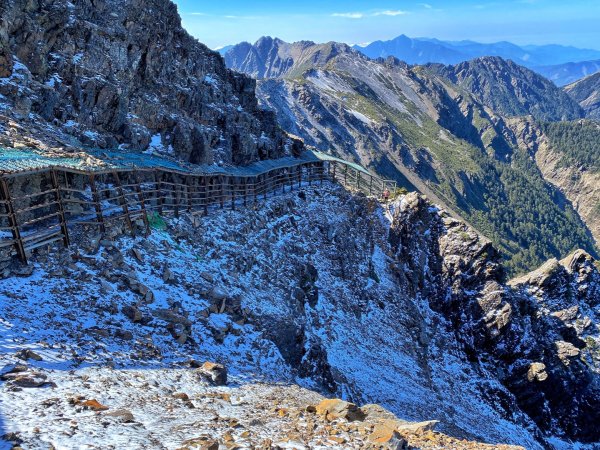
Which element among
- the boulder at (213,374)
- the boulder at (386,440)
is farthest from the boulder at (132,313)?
the boulder at (386,440)

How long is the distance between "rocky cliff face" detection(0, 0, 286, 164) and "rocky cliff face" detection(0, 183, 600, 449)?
7.43 meters

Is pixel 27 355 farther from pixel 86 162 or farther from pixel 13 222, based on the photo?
pixel 86 162

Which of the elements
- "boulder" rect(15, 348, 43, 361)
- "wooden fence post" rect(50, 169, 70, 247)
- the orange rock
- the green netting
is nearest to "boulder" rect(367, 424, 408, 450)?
the orange rock

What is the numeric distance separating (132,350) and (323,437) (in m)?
6.14

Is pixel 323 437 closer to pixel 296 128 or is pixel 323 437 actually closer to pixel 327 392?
pixel 327 392

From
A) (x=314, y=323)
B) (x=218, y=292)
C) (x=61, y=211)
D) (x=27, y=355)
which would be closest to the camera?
(x=27, y=355)

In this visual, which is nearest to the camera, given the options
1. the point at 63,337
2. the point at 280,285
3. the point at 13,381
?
→ the point at 13,381

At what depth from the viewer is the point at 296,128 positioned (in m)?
169

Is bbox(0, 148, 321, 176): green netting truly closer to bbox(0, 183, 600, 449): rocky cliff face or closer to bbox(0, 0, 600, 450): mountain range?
bbox(0, 0, 600, 450): mountain range

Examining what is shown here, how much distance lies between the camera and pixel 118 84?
89.7 feet

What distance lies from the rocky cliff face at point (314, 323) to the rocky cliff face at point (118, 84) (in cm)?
743

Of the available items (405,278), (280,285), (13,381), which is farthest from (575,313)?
(13,381)

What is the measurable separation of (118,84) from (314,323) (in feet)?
63.5

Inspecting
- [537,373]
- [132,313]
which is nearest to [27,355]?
[132,313]
